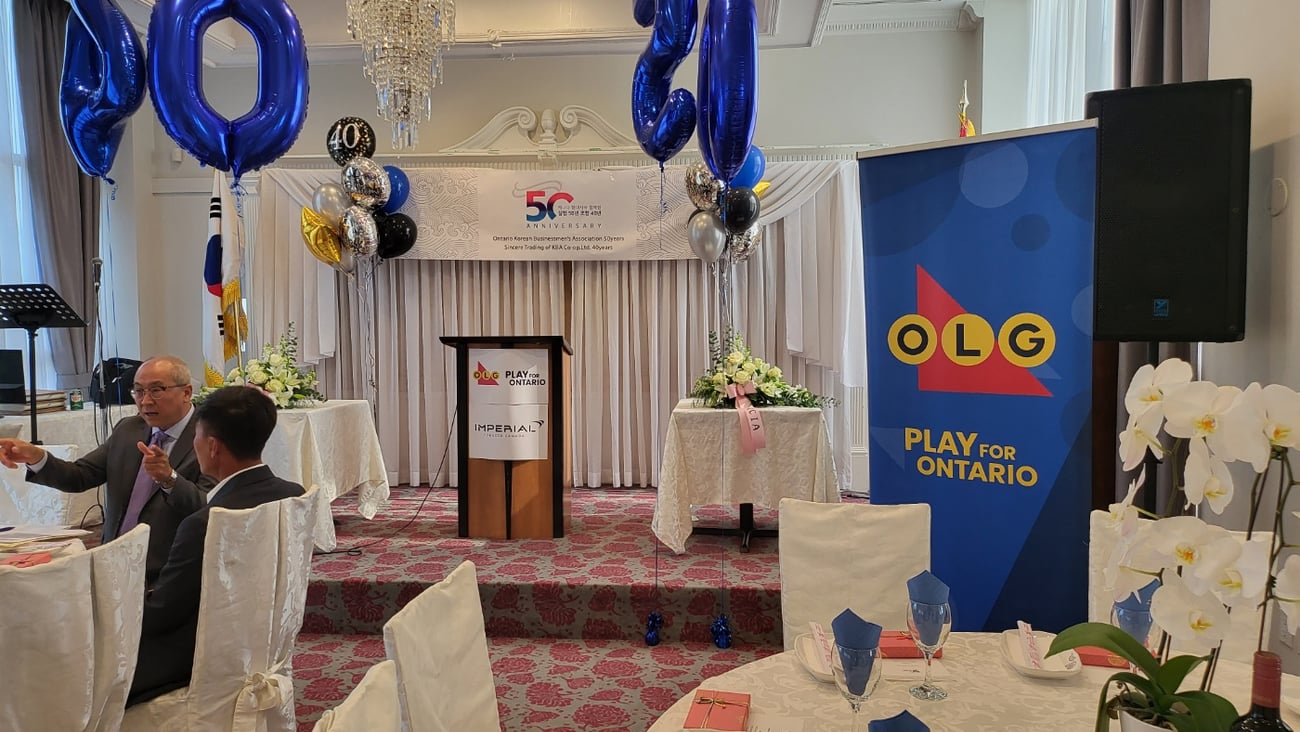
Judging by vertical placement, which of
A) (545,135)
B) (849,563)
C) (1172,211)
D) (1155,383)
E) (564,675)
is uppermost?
(545,135)

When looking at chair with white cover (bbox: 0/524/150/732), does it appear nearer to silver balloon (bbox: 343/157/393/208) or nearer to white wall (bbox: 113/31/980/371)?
silver balloon (bbox: 343/157/393/208)

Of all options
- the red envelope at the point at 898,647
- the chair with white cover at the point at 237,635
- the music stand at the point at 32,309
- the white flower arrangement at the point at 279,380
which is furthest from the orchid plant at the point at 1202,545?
the music stand at the point at 32,309

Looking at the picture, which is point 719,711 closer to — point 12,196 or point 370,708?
point 370,708

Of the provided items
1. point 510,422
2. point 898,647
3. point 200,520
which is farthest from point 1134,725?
point 510,422

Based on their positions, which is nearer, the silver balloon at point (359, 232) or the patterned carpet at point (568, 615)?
the patterned carpet at point (568, 615)

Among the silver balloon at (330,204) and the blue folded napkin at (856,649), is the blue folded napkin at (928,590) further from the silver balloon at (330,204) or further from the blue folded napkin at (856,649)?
the silver balloon at (330,204)

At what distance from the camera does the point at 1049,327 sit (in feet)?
9.75

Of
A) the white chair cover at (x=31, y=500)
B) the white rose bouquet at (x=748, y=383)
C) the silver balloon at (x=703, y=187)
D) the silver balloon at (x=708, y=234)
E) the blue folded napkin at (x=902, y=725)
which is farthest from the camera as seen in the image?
the silver balloon at (x=708, y=234)

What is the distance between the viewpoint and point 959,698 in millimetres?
1526

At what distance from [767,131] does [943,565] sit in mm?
4204

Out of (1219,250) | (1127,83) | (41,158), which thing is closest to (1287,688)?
(1219,250)

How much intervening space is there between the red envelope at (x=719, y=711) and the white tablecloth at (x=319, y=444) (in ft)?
10.4

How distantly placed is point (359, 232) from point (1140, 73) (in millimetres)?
4615

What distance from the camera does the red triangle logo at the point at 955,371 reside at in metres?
3.02
